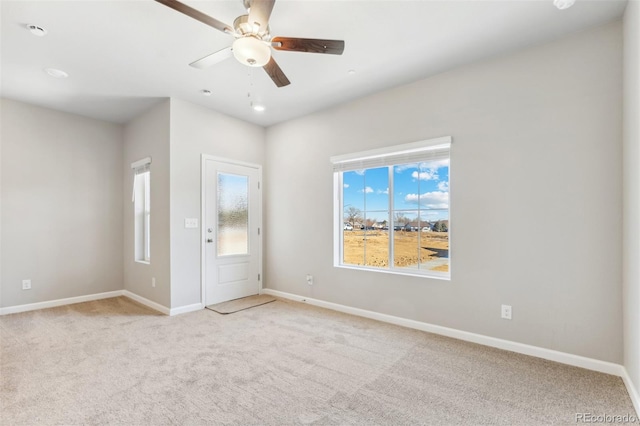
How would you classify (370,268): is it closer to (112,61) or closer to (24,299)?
(112,61)

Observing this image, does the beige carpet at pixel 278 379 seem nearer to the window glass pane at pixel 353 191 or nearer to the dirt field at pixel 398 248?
the dirt field at pixel 398 248

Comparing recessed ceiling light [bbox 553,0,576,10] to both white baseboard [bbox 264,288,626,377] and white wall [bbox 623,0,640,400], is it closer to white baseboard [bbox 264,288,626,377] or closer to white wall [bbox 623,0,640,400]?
white wall [bbox 623,0,640,400]

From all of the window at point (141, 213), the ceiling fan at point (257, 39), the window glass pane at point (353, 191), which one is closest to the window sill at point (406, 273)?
the window glass pane at point (353, 191)

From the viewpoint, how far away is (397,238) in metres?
3.72

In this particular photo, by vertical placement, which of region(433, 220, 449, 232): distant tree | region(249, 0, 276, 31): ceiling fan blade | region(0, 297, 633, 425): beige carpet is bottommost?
region(0, 297, 633, 425): beige carpet

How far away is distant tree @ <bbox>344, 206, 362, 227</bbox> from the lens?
409cm

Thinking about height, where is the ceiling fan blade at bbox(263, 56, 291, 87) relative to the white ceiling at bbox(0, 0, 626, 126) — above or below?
below

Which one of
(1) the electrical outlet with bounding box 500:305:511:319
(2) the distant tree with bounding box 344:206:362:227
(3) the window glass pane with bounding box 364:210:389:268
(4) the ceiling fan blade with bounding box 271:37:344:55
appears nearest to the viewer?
(4) the ceiling fan blade with bounding box 271:37:344:55

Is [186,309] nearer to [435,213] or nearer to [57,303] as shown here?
[57,303]

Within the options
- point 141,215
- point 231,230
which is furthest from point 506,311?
point 141,215

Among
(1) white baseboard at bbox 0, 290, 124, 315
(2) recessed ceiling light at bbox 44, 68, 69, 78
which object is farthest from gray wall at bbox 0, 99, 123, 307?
(2) recessed ceiling light at bbox 44, 68, 69, 78

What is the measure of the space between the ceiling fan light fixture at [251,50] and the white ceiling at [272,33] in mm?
486

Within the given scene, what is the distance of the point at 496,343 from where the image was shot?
114 inches

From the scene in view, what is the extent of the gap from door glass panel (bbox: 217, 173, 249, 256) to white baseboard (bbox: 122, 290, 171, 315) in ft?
3.26
